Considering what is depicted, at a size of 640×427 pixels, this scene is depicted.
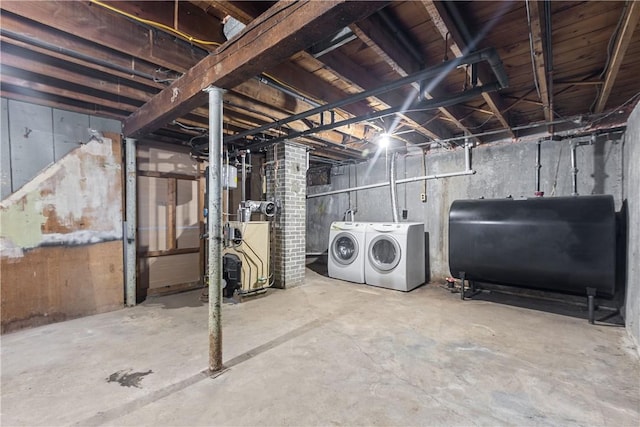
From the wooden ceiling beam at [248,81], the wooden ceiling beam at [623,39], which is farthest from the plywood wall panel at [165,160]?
the wooden ceiling beam at [623,39]

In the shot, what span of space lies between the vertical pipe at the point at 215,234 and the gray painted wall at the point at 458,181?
3688mm

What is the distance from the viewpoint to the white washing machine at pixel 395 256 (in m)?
4.04

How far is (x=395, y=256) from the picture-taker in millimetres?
4145

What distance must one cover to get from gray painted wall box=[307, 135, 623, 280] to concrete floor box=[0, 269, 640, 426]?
1.67 m

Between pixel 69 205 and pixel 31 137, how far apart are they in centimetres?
76

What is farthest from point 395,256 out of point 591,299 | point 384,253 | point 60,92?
point 60,92

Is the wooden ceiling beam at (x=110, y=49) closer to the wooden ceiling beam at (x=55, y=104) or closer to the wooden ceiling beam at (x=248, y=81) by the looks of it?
the wooden ceiling beam at (x=248, y=81)

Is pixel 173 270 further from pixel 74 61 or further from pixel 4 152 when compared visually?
pixel 74 61

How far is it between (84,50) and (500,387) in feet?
12.2

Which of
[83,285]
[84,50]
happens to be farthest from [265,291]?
[84,50]

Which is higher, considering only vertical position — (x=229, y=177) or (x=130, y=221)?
(x=229, y=177)

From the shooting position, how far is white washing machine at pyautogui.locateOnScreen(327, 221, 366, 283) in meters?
4.51

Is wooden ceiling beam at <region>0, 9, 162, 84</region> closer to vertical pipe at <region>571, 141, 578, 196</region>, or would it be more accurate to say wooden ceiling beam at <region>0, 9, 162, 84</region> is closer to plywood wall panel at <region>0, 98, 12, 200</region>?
plywood wall panel at <region>0, 98, 12, 200</region>

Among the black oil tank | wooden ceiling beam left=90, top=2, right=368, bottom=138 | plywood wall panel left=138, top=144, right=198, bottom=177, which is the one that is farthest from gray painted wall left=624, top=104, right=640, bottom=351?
plywood wall panel left=138, top=144, right=198, bottom=177
